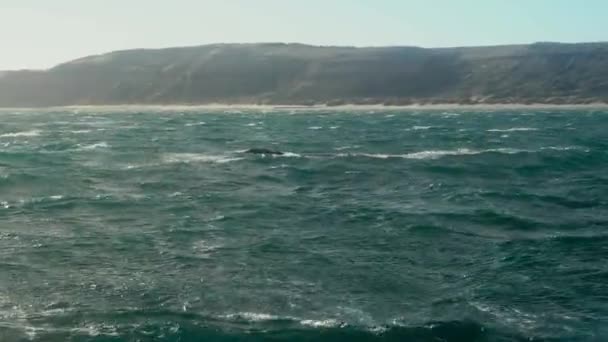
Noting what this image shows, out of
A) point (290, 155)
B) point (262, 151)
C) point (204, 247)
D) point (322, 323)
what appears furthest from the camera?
point (262, 151)

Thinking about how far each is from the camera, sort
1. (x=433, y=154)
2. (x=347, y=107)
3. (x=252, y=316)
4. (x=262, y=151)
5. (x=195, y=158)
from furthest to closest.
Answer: (x=347, y=107) → (x=262, y=151) → (x=433, y=154) → (x=195, y=158) → (x=252, y=316)

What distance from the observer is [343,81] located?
17688 centimetres

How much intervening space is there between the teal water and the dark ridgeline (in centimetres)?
12260

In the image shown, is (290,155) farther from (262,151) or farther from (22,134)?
(22,134)

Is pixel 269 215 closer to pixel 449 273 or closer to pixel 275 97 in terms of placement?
pixel 449 273

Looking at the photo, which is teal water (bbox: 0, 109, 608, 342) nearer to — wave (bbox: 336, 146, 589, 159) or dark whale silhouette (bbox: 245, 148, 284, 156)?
wave (bbox: 336, 146, 589, 159)

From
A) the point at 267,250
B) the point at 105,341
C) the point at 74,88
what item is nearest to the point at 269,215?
the point at 267,250

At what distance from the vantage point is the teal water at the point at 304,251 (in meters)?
15.1

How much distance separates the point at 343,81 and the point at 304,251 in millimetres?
157800

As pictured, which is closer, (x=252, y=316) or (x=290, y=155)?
(x=252, y=316)

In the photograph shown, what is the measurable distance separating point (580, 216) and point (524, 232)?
13.4 feet

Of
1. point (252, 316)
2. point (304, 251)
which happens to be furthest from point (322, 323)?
point (304, 251)

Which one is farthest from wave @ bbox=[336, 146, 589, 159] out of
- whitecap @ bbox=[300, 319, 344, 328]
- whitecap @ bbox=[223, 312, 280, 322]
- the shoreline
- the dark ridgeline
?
the dark ridgeline

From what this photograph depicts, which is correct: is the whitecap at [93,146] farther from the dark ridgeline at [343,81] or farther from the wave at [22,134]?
the dark ridgeline at [343,81]
